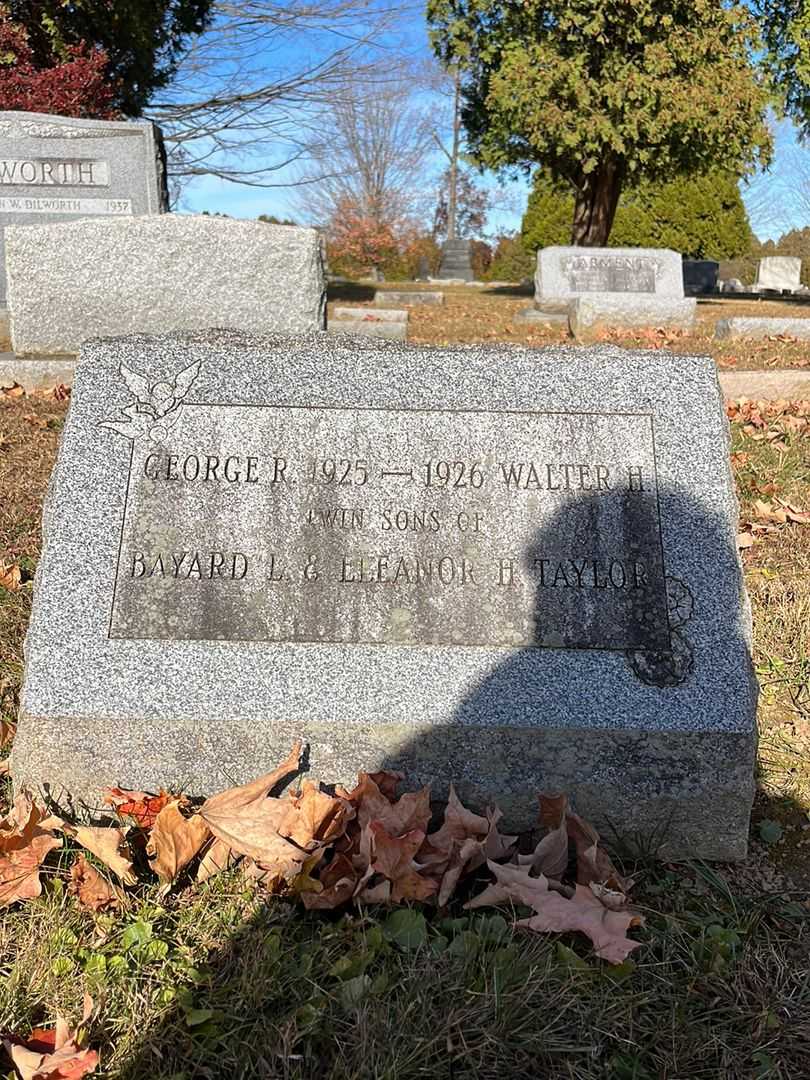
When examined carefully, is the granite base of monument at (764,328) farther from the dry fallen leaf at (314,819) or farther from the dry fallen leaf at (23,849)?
the dry fallen leaf at (23,849)

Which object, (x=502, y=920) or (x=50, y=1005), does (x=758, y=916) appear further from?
(x=50, y=1005)

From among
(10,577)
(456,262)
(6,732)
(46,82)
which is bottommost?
(6,732)

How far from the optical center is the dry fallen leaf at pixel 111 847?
202 cm

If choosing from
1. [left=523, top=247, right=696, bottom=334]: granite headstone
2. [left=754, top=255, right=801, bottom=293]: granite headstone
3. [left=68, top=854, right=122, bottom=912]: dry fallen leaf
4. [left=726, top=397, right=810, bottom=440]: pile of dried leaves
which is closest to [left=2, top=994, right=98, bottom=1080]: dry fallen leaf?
[left=68, top=854, right=122, bottom=912]: dry fallen leaf

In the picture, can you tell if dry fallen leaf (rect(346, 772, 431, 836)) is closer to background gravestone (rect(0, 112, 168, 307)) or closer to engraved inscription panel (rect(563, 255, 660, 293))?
background gravestone (rect(0, 112, 168, 307))

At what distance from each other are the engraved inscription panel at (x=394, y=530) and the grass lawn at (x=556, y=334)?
2918 millimetres

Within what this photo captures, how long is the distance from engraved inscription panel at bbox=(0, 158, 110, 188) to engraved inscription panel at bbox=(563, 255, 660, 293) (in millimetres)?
7831

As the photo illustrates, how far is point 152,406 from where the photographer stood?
8.45 ft

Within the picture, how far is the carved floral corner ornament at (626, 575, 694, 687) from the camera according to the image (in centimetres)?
229

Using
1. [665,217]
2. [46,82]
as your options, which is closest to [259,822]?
[46,82]

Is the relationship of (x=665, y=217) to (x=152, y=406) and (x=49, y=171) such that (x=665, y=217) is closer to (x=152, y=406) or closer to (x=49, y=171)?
(x=49, y=171)

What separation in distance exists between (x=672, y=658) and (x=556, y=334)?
28.5 ft

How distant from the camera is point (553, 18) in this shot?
1697 cm

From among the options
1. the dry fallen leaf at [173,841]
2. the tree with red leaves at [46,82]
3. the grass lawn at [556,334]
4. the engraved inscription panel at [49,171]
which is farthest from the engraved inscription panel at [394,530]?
the tree with red leaves at [46,82]
